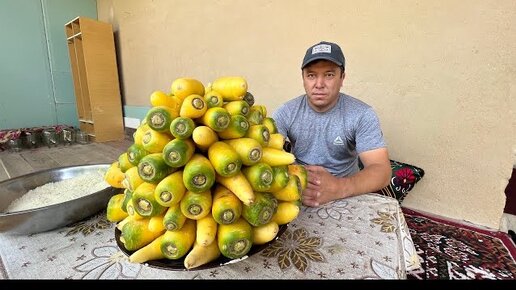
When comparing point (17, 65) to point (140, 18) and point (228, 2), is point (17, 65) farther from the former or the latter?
point (228, 2)

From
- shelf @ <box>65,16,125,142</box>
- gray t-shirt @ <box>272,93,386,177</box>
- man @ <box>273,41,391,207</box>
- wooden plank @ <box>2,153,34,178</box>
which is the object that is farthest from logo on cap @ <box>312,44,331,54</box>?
shelf @ <box>65,16,125,142</box>

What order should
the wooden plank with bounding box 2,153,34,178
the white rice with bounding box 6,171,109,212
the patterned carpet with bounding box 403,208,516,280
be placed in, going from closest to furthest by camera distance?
the white rice with bounding box 6,171,109,212
the patterned carpet with bounding box 403,208,516,280
the wooden plank with bounding box 2,153,34,178

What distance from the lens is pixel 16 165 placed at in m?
2.84

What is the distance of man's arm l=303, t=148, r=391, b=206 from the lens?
78 centimetres

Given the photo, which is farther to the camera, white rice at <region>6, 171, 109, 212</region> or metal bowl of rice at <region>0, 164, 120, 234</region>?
white rice at <region>6, 171, 109, 212</region>

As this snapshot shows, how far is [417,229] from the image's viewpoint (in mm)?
1554

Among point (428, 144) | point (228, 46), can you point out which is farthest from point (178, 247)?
point (228, 46)

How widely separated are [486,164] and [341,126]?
928mm

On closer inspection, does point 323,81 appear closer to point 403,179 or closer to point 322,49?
point 322,49

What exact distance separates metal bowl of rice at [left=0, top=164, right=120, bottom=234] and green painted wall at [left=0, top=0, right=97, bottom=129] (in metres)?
4.48

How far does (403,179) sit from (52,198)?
169 centimetres

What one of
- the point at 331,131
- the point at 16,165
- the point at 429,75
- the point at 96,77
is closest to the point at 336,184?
the point at 331,131

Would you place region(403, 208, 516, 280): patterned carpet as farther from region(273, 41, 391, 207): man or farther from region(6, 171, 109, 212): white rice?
region(6, 171, 109, 212): white rice

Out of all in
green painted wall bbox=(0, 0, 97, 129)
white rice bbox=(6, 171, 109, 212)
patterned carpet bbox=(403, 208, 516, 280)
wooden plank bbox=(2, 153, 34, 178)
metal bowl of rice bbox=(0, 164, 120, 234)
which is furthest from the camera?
green painted wall bbox=(0, 0, 97, 129)
